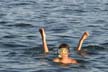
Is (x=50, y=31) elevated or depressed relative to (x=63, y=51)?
elevated

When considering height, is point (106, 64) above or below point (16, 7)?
below

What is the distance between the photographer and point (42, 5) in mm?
34750

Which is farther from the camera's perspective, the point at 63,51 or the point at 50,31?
the point at 50,31

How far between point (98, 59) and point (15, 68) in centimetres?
375

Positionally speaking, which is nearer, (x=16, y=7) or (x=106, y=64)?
(x=106, y=64)

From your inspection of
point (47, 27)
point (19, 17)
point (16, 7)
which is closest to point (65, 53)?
point (47, 27)

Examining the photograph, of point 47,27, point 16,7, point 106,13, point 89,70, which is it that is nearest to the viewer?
point 89,70

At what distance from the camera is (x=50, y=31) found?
24.5 meters

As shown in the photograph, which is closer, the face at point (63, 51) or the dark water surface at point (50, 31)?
the face at point (63, 51)

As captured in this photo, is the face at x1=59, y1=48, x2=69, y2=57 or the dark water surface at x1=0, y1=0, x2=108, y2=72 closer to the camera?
the face at x1=59, y1=48, x2=69, y2=57

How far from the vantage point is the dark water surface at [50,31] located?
17788mm

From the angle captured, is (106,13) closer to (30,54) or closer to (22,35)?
(22,35)

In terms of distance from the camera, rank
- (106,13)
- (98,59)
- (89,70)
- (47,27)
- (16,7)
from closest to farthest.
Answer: (89,70)
(98,59)
(47,27)
(106,13)
(16,7)

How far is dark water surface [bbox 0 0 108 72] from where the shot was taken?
17788 mm
